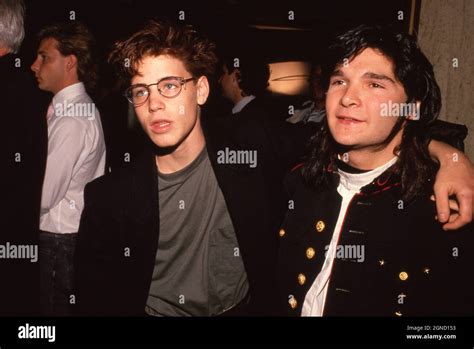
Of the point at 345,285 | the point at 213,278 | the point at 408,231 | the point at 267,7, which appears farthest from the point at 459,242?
the point at 267,7

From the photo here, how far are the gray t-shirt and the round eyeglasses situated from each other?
1.21ft

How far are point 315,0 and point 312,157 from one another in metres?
4.55

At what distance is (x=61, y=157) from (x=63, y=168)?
7cm

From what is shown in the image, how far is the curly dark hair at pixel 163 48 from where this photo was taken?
2.30 metres

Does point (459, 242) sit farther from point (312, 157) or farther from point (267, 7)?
point (267, 7)

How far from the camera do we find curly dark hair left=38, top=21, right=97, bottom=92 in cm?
333

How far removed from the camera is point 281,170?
8.18ft

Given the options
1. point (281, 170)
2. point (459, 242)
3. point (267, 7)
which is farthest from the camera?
point (267, 7)

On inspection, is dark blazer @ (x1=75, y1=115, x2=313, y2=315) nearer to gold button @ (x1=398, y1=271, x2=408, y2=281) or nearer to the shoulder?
the shoulder

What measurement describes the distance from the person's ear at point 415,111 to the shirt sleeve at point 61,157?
2018 millimetres

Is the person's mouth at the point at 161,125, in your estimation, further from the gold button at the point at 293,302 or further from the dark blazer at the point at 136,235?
the gold button at the point at 293,302

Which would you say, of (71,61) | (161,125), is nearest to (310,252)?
(161,125)

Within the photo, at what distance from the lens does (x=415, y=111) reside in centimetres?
201

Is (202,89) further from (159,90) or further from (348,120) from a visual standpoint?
(348,120)
